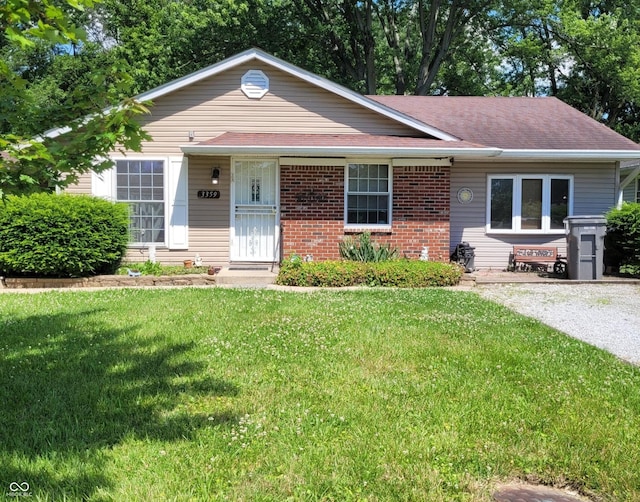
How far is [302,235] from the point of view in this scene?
1098 centimetres

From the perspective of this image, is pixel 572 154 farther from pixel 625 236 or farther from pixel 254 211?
pixel 254 211

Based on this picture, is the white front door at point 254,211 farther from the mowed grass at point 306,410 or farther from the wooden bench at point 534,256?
the wooden bench at point 534,256

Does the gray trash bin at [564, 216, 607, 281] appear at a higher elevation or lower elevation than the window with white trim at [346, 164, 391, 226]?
lower

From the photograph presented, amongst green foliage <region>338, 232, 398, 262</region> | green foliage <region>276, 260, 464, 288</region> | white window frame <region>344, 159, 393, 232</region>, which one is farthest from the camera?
white window frame <region>344, 159, 393, 232</region>

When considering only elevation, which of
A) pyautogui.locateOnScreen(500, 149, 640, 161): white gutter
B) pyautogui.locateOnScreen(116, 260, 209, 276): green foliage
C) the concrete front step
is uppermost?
pyautogui.locateOnScreen(500, 149, 640, 161): white gutter

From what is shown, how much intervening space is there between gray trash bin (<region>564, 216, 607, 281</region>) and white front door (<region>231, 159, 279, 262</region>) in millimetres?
6356

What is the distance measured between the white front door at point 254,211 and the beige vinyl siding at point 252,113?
1.00 m

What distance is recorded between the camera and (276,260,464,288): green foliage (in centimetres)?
955

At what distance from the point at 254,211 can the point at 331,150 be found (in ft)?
8.14

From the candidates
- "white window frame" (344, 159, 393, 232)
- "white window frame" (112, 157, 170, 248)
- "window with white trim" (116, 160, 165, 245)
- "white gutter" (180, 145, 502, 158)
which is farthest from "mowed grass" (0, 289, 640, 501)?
"window with white trim" (116, 160, 165, 245)

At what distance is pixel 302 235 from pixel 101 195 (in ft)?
15.3

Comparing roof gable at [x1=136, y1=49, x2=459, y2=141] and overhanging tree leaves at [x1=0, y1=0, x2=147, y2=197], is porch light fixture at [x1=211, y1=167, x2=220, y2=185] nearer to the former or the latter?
roof gable at [x1=136, y1=49, x2=459, y2=141]

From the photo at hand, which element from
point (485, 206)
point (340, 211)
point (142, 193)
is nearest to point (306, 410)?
point (340, 211)

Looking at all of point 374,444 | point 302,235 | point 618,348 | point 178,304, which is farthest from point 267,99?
point 374,444
